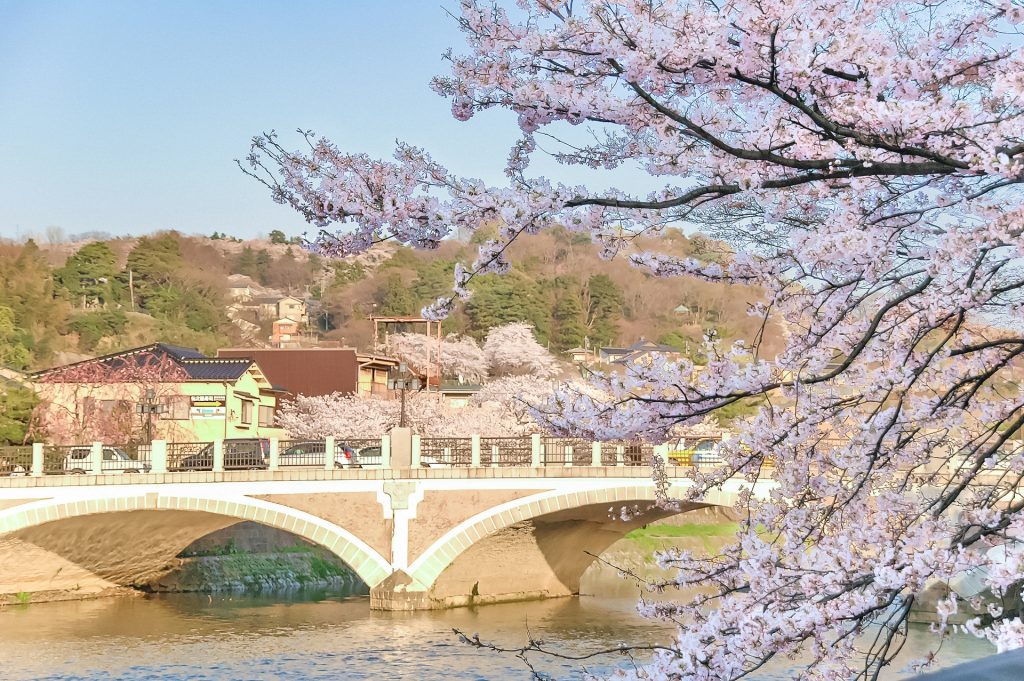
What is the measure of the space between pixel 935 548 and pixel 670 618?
81.1 inches

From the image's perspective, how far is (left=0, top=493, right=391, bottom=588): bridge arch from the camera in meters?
22.8

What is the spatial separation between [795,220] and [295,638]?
53.5ft

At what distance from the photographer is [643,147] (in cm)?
509

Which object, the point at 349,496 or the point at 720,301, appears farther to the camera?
the point at 720,301

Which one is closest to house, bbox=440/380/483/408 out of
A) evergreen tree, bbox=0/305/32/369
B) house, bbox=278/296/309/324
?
evergreen tree, bbox=0/305/32/369

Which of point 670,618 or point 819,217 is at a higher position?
point 819,217

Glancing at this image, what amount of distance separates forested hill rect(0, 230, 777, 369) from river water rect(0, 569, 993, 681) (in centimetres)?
2603

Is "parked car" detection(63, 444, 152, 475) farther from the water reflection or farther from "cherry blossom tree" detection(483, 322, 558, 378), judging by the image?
"cherry blossom tree" detection(483, 322, 558, 378)

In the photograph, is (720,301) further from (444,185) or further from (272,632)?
(444,185)

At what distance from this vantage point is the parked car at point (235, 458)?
24000 mm

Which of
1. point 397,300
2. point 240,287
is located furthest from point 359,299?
point 240,287

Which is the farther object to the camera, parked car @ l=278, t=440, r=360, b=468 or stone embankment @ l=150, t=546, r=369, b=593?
stone embankment @ l=150, t=546, r=369, b=593

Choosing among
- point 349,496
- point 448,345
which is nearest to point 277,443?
point 349,496

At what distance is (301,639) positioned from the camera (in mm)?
20203
